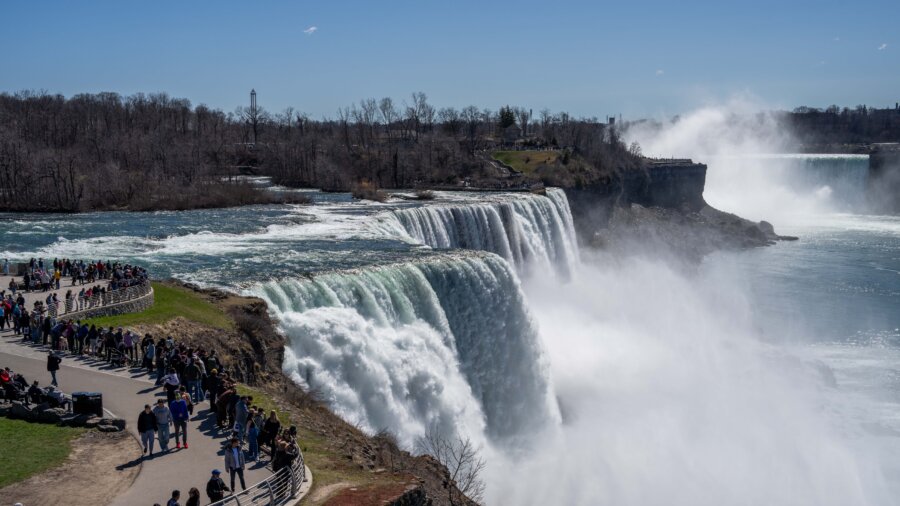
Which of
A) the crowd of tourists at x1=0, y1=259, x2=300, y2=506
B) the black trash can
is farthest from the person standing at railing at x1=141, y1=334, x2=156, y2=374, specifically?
the black trash can

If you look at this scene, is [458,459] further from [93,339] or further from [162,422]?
[162,422]

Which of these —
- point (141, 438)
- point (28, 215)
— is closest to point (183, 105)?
point (28, 215)

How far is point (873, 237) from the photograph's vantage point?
237 feet

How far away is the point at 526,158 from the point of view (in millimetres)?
76688

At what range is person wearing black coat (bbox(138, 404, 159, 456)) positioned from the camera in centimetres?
1181

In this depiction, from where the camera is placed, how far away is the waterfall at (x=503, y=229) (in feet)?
128

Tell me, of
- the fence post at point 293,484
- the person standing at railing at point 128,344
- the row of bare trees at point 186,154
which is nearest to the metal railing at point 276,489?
the fence post at point 293,484

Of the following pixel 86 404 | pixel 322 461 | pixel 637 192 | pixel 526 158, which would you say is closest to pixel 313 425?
pixel 322 461

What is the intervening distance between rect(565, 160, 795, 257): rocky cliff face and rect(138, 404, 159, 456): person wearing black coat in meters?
46.6

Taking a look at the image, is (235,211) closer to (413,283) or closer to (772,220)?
(413,283)

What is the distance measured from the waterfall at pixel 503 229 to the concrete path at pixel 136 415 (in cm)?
2156

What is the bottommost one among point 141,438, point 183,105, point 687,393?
point 687,393

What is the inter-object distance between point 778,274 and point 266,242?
36.7 m

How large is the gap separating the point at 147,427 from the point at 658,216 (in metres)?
62.2
